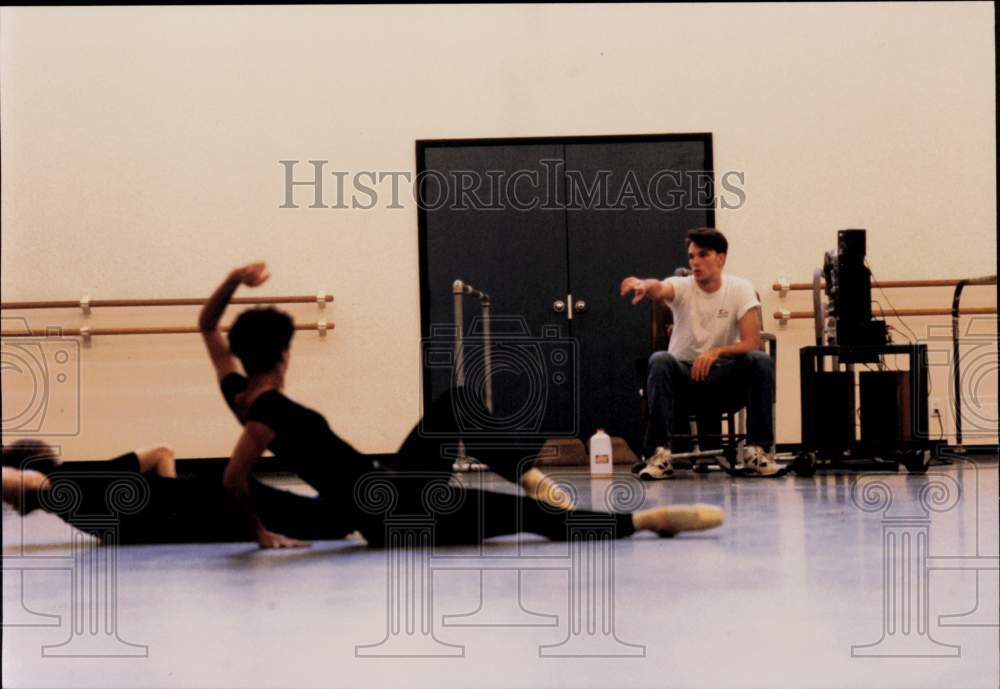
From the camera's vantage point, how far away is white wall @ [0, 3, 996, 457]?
9.42 feet

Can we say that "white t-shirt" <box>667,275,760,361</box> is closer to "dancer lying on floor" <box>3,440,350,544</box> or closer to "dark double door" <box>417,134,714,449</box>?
"dark double door" <box>417,134,714,449</box>

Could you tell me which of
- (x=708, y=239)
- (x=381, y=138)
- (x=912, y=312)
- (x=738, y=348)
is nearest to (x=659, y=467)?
(x=738, y=348)

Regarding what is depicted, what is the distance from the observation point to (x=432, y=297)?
4336 mm

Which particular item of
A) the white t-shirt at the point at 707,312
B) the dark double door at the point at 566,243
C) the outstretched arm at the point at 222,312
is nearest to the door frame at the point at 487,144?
the dark double door at the point at 566,243

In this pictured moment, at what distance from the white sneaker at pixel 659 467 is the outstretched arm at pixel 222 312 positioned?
6.68ft

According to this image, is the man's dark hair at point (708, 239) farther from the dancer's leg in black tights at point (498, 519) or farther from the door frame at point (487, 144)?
the dancer's leg in black tights at point (498, 519)

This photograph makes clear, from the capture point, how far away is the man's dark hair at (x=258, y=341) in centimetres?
172

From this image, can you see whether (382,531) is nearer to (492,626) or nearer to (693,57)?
(492,626)

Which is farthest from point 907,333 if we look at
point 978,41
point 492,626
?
point 492,626

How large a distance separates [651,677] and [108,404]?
2.87 metres

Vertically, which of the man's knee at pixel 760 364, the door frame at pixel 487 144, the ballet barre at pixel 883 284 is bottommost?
the man's knee at pixel 760 364

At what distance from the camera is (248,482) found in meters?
1.85

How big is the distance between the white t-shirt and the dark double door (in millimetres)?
720

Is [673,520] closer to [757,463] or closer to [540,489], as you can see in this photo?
[540,489]
